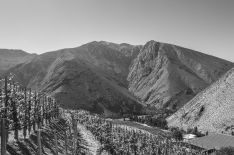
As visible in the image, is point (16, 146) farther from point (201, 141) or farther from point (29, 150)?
point (201, 141)

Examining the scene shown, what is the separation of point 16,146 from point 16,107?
11793 mm

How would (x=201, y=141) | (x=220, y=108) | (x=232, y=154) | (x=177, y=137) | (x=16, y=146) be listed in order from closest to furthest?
(x=16, y=146) < (x=232, y=154) < (x=201, y=141) < (x=177, y=137) < (x=220, y=108)

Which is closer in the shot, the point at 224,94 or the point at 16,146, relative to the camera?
the point at 16,146

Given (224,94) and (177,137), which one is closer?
(177,137)

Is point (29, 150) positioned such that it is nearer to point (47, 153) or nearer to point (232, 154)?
point (47, 153)

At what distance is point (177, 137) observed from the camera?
15800 cm

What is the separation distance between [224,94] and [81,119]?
90.8 m

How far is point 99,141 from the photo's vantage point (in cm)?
10581

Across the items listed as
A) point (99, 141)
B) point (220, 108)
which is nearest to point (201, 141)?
point (220, 108)

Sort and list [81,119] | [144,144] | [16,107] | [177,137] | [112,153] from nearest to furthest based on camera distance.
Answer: [16,107] < [112,153] < [144,144] < [177,137] < [81,119]

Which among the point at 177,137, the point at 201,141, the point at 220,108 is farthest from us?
the point at 220,108

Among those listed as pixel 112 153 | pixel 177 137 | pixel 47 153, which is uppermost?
pixel 47 153

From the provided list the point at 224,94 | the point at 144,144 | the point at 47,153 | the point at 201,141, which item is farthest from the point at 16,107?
the point at 224,94

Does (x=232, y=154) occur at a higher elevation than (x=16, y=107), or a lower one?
lower
